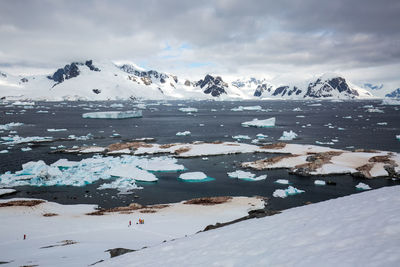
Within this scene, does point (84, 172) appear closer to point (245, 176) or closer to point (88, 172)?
point (88, 172)

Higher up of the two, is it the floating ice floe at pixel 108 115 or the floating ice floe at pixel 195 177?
the floating ice floe at pixel 108 115

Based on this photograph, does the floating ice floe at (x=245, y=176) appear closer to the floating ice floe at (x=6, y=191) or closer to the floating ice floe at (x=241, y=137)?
the floating ice floe at (x=6, y=191)

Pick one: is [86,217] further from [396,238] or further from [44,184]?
[396,238]

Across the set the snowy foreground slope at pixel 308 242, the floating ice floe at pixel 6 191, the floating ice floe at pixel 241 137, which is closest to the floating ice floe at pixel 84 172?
the floating ice floe at pixel 6 191

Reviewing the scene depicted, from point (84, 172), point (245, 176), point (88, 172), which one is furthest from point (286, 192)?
point (84, 172)

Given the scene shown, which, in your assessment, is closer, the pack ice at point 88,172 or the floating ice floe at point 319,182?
the floating ice floe at point 319,182

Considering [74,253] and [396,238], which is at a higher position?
[396,238]

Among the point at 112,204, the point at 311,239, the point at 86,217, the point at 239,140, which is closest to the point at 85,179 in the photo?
the point at 112,204
